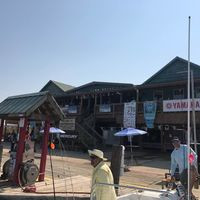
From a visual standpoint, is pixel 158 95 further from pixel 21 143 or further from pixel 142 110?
pixel 21 143

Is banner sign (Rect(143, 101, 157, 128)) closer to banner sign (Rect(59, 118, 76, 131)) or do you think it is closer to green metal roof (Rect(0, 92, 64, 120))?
banner sign (Rect(59, 118, 76, 131))

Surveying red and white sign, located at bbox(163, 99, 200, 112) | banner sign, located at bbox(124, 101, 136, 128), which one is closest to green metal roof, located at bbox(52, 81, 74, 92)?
banner sign, located at bbox(124, 101, 136, 128)

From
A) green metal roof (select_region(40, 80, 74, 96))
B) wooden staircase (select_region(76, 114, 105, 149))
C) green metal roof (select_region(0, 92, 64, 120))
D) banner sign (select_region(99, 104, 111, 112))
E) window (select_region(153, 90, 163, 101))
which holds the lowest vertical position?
wooden staircase (select_region(76, 114, 105, 149))

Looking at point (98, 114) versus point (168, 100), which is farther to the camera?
point (98, 114)

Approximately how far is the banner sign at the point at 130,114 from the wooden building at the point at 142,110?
0.35m

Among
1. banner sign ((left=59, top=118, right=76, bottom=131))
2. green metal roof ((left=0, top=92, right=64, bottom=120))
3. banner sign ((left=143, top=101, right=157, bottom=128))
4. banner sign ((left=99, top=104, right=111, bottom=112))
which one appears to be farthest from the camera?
banner sign ((left=59, top=118, right=76, bottom=131))

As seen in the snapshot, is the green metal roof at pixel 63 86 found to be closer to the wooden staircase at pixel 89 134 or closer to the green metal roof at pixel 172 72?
the wooden staircase at pixel 89 134

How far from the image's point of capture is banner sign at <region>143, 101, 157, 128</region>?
24.1m

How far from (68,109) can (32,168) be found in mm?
23379

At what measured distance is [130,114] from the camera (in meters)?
25.9

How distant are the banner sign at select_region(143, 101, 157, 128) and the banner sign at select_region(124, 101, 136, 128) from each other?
1.26m

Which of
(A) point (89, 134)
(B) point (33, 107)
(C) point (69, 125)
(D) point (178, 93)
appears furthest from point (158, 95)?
(B) point (33, 107)

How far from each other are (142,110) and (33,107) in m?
16.9

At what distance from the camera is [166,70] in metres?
29.8
